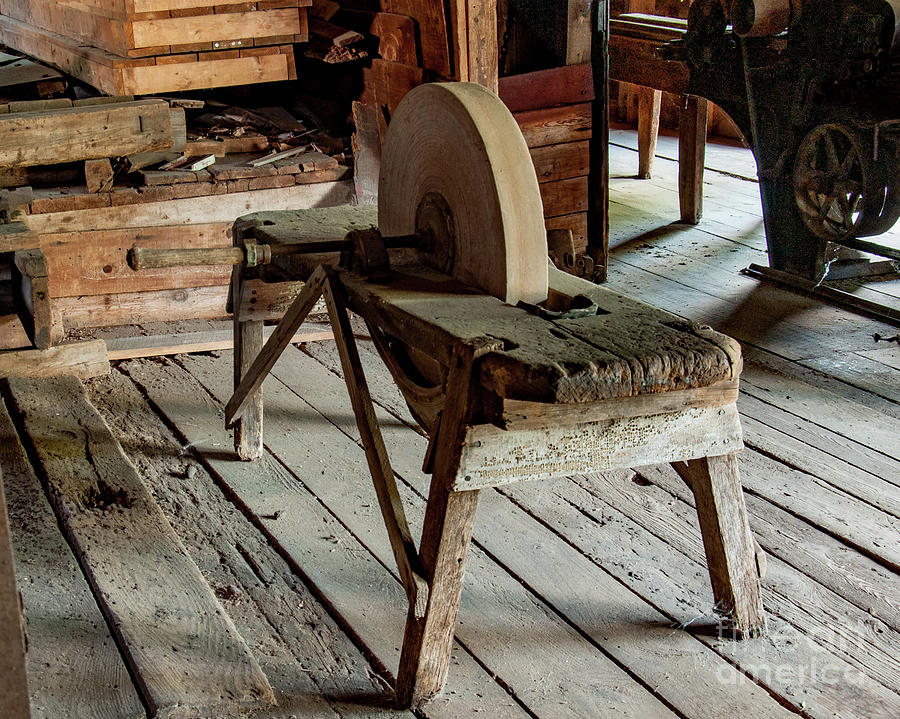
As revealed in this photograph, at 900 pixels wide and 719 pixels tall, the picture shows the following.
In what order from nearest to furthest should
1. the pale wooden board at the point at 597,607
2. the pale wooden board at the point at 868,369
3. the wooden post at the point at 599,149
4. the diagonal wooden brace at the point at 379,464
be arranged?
1. the diagonal wooden brace at the point at 379,464
2. the pale wooden board at the point at 597,607
3. the pale wooden board at the point at 868,369
4. the wooden post at the point at 599,149

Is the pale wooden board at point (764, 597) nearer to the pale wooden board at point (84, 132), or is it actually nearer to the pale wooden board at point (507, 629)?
the pale wooden board at point (507, 629)

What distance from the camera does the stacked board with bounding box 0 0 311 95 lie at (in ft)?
15.9

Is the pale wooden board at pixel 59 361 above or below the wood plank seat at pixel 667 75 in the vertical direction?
below

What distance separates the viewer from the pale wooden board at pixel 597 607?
2434mm

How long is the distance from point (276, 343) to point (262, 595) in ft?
2.56

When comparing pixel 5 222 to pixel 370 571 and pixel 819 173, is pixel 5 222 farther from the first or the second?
pixel 819 173

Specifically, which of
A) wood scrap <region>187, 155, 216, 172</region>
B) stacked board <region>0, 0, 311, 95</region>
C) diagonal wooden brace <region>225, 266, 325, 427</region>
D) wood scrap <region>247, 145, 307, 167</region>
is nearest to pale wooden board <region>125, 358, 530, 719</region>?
diagonal wooden brace <region>225, 266, 325, 427</region>

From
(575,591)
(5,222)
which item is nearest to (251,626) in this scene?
(575,591)

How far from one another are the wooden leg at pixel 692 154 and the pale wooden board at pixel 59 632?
472cm

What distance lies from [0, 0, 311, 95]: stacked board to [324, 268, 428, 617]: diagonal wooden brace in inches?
103

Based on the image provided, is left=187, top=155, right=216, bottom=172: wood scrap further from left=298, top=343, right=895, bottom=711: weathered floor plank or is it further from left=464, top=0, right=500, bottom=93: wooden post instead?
left=298, top=343, right=895, bottom=711: weathered floor plank

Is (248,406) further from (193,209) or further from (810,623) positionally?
(810,623)

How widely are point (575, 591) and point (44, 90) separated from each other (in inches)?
171

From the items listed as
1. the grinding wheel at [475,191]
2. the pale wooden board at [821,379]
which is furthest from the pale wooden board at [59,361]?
the pale wooden board at [821,379]
